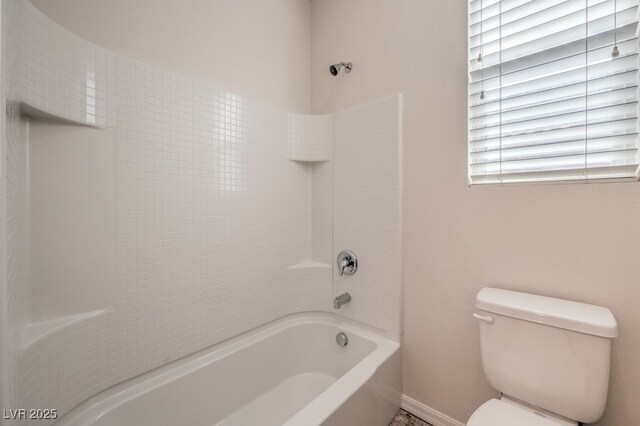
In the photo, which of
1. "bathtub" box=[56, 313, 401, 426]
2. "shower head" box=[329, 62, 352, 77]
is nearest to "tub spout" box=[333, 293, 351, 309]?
"bathtub" box=[56, 313, 401, 426]

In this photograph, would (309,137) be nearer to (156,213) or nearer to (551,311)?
(156,213)

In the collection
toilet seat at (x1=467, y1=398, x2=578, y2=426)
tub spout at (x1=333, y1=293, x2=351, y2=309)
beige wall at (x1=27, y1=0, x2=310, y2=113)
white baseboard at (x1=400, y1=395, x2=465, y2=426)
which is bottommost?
white baseboard at (x1=400, y1=395, x2=465, y2=426)

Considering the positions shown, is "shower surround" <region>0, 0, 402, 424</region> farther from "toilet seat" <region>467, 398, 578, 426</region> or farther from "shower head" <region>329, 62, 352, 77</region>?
"toilet seat" <region>467, 398, 578, 426</region>

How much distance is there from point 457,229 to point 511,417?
0.76 meters

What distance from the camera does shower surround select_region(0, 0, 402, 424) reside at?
879mm

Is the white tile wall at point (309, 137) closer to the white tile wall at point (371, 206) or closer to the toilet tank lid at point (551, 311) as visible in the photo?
the white tile wall at point (371, 206)

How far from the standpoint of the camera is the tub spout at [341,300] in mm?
1653

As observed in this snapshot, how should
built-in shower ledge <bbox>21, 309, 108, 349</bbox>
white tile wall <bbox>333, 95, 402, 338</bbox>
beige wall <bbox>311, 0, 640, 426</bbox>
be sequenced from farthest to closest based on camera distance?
white tile wall <bbox>333, 95, 402, 338</bbox> < beige wall <bbox>311, 0, 640, 426</bbox> < built-in shower ledge <bbox>21, 309, 108, 349</bbox>

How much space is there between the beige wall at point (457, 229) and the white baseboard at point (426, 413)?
31 mm

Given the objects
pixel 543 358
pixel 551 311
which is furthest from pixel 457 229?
pixel 543 358

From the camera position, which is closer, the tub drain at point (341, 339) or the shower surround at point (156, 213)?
the shower surround at point (156, 213)

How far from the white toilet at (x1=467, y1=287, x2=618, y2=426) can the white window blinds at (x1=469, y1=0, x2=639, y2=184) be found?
0.53 metres

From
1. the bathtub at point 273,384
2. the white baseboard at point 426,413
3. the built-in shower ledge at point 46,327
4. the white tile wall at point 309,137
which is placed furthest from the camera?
the white tile wall at point 309,137

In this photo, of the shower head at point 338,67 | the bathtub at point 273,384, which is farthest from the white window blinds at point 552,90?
the bathtub at point 273,384
